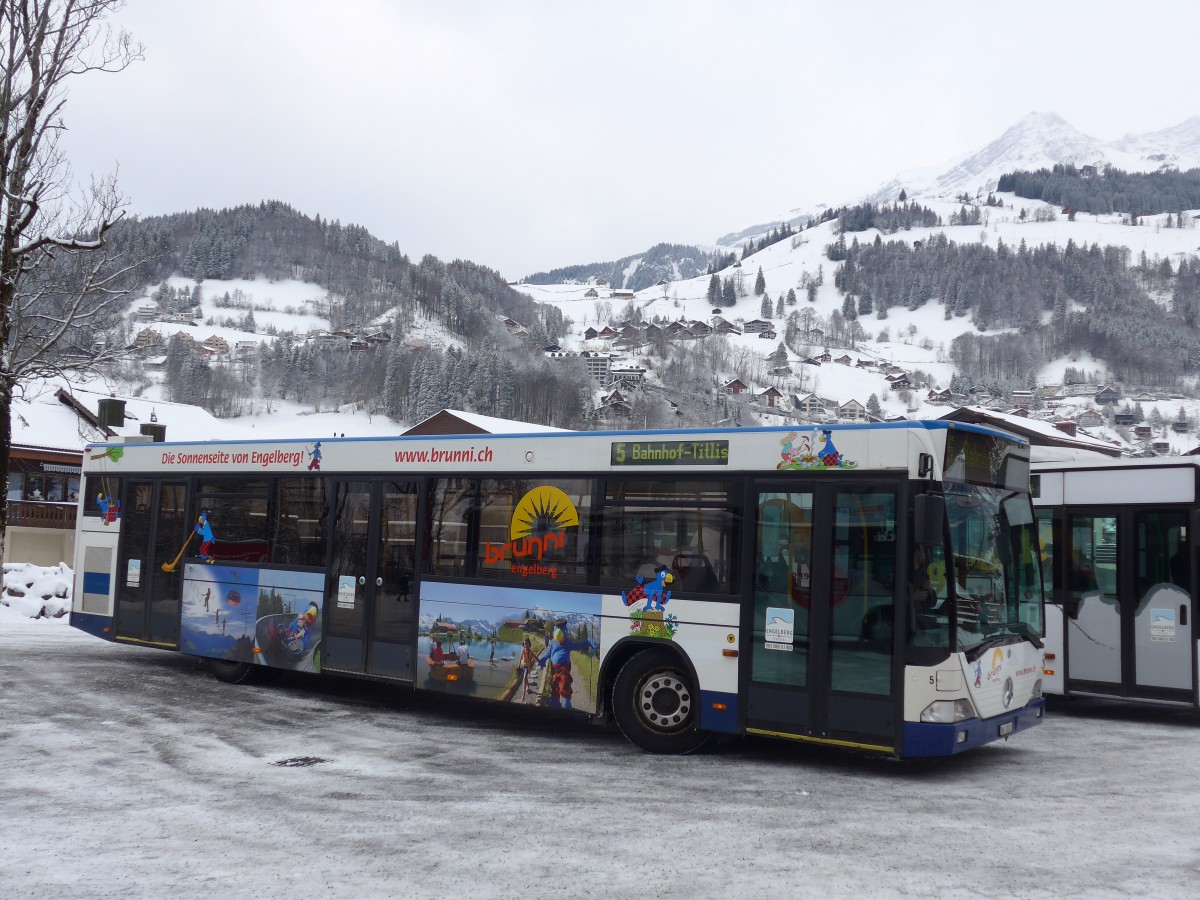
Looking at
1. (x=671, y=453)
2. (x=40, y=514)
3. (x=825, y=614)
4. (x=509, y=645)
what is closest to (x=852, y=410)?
(x=40, y=514)

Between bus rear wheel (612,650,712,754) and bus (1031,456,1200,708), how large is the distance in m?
4.76

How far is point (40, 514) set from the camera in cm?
4306

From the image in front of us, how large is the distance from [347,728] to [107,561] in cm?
572

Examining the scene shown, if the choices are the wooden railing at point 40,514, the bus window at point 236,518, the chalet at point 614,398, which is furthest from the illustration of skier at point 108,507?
the chalet at point 614,398

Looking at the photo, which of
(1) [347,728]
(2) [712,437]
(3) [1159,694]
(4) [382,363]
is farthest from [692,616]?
(4) [382,363]

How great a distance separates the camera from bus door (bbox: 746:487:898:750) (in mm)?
7871

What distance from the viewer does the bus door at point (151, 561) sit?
13.0 metres

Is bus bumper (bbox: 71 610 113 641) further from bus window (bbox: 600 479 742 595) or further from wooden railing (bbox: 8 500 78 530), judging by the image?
wooden railing (bbox: 8 500 78 530)

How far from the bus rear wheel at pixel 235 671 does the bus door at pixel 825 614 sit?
281 inches

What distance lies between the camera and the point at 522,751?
9195 millimetres

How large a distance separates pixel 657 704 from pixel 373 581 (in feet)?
12.2

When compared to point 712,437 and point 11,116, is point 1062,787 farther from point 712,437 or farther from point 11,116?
point 11,116

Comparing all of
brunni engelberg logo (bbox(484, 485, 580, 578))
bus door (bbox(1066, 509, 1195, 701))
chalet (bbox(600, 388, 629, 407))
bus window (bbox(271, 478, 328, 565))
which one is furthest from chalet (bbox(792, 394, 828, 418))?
brunni engelberg logo (bbox(484, 485, 580, 578))

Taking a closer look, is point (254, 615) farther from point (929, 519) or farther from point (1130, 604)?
point (1130, 604)
